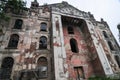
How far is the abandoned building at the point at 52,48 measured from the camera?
11188mm

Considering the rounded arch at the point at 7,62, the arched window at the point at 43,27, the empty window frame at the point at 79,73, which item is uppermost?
the arched window at the point at 43,27

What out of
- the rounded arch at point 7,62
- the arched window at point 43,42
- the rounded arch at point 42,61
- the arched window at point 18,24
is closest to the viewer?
the rounded arch at point 7,62

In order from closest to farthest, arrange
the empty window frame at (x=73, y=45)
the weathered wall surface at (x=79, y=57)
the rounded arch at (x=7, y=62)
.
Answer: the rounded arch at (x=7, y=62)
the weathered wall surface at (x=79, y=57)
the empty window frame at (x=73, y=45)

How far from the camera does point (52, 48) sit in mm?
12750

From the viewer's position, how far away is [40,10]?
682 inches

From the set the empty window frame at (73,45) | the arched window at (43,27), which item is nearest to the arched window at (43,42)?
the arched window at (43,27)

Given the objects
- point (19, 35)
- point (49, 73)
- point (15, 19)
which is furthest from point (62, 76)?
point (15, 19)

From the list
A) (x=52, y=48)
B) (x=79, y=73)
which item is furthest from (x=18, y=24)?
(x=79, y=73)

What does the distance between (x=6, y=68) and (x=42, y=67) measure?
3654mm

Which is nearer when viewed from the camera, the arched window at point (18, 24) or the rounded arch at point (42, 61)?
the rounded arch at point (42, 61)

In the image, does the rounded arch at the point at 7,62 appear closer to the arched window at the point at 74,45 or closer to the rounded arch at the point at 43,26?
the rounded arch at the point at 43,26

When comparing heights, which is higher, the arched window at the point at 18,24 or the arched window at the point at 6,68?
the arched window at the point at 18,24

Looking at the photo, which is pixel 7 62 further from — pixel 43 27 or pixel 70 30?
pixel 70 30

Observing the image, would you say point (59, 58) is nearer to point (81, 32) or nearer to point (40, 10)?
point (81, 32)
